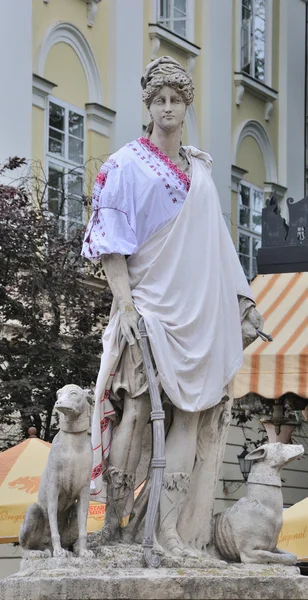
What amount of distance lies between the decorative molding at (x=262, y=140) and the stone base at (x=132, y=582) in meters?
20.8

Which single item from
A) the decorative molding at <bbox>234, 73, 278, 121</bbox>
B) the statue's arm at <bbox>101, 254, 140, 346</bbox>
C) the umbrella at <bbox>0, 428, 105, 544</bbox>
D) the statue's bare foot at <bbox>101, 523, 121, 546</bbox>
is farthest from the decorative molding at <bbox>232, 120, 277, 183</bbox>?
the statue's bare foot at <bbox>101, 523, 121, 546</bbox>

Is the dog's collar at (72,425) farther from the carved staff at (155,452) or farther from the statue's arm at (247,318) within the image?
the statue's arm at (247,318)

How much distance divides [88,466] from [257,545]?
89 centimetres

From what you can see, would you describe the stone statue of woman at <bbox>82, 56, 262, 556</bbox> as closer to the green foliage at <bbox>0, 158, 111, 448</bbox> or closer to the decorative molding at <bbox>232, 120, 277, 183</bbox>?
the green foliage at <bbox>0, 158, 111, 448</bbox>

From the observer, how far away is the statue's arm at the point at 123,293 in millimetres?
7863

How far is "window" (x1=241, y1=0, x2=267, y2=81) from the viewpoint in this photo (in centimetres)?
2867

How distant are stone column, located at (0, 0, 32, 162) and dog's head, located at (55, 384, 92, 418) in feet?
44.3

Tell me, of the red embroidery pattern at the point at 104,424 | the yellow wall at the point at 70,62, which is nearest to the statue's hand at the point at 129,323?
the red embroidery pattern at the point at 104,424

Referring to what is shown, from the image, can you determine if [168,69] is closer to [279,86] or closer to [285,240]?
[285,240]

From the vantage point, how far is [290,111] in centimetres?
3011

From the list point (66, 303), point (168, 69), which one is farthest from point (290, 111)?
point (168, 69)

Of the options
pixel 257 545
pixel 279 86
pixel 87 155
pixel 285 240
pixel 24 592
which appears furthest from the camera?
pixel 279 86

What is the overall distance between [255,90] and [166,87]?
20.8m

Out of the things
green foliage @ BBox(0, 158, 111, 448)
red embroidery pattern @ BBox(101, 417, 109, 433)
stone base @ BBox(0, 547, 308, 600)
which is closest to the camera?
stone base @ BBox(0, 547, 308, 600)
